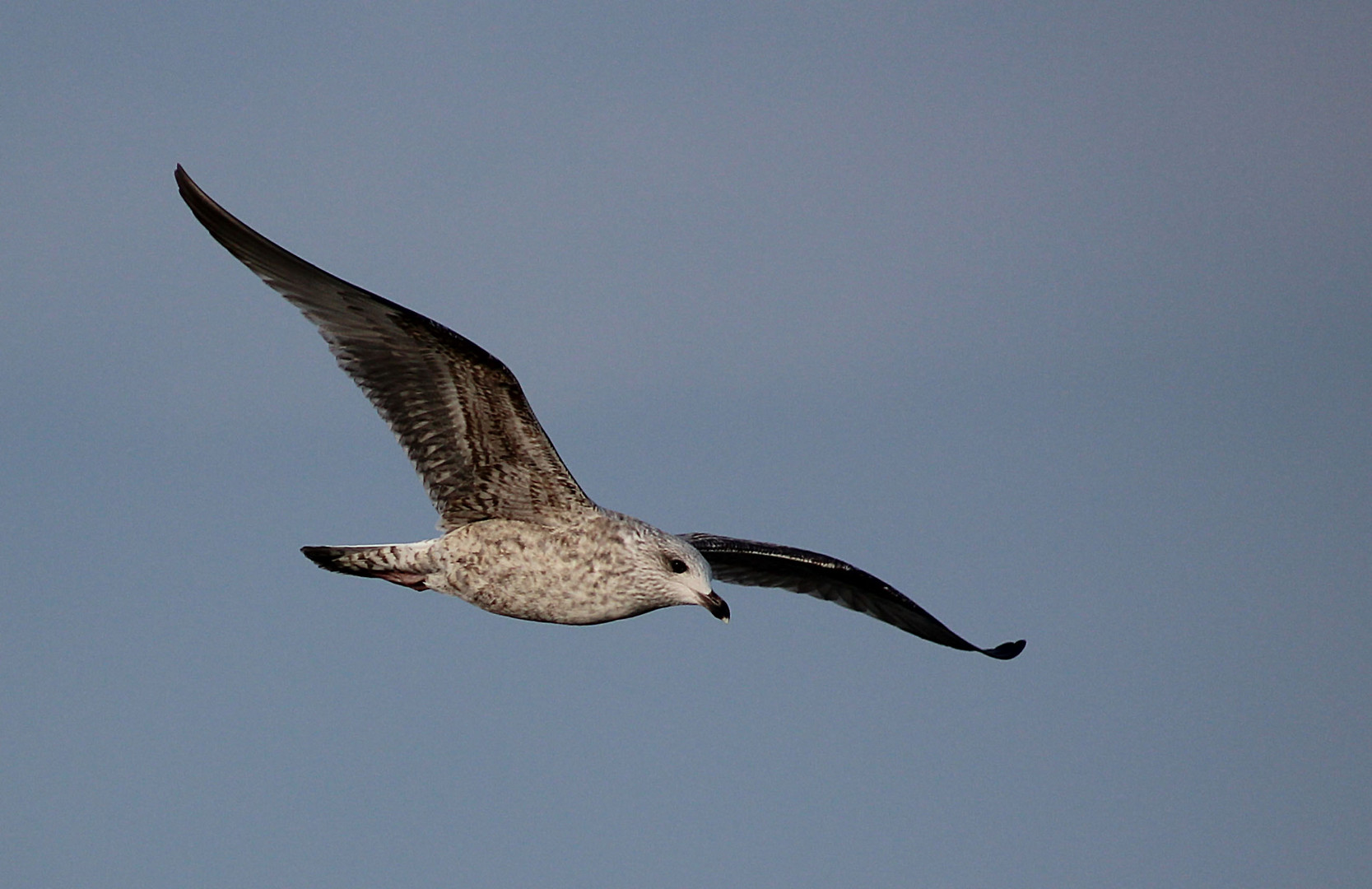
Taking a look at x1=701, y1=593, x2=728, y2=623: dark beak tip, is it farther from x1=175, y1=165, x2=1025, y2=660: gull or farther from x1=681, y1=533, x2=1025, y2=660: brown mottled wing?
x1=681, y1=533, x2=1025, y2=660: brown mottled wing

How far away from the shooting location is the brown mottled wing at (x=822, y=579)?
20.5 metres

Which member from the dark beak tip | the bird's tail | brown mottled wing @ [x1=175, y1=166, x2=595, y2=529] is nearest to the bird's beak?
the dark beak tip

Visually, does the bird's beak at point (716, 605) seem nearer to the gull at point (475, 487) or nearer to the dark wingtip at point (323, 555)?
the gull at point (475, 487)

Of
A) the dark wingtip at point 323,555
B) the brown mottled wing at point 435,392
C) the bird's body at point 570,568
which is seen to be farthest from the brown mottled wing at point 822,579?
the dark wingtip at point 323,555

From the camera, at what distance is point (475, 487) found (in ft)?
56.4

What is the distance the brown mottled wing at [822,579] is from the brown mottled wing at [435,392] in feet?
11.4

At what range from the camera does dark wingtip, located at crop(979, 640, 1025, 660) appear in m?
21.3

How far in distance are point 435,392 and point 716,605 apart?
133 inches

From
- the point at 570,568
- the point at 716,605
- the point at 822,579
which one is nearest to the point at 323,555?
the point at 570,568

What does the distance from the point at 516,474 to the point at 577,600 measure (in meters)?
1.39

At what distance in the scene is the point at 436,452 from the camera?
17094 millimetres

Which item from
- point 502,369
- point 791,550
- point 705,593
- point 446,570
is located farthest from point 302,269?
point 791,550

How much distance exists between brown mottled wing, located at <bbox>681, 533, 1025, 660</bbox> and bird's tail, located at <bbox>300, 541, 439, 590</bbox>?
3.57m

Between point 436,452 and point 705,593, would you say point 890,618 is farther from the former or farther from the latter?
point 436,452
